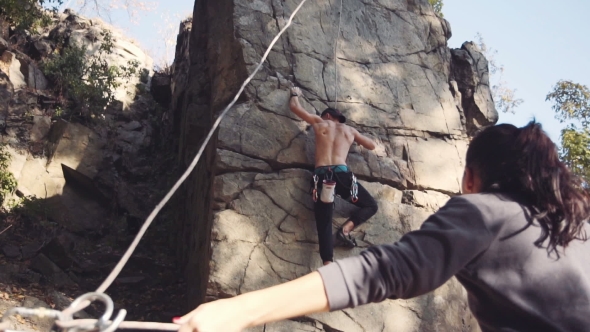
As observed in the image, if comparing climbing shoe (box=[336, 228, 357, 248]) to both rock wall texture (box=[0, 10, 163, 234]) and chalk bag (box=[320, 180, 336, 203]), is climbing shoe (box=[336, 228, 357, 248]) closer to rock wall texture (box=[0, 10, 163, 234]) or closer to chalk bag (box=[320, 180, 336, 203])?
chalk bag (box=[320, 180, 336, 203])

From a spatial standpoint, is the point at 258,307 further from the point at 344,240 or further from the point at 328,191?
the point at 344,240

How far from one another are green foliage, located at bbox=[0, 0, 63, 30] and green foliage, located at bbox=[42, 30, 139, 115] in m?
0.96

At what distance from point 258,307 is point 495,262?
2.23 feet

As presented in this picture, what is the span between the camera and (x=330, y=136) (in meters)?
5.95

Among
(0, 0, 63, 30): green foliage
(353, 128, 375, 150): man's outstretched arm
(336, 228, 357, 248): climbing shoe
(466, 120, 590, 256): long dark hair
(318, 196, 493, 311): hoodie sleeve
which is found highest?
(0, 0, 63, 30): green foliage

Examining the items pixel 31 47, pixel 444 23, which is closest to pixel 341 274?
pixel 444 23

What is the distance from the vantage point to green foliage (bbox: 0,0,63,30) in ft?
38.3

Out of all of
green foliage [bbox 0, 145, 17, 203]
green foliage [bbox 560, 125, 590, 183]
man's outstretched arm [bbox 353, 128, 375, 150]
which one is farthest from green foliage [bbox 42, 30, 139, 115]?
green foliage [bbox 560, 125, 590, 183]

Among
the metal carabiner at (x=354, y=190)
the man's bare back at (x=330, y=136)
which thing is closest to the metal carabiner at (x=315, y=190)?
the man's bare back at (x=330, y=136)

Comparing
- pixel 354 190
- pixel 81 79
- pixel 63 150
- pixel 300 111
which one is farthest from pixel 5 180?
pixel 354 190

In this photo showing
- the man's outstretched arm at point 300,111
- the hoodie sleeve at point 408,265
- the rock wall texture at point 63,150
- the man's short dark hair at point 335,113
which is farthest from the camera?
the rock wall texture at point 63,150

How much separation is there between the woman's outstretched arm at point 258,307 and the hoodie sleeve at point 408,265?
42mm

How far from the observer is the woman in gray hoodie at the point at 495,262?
1.38 meters

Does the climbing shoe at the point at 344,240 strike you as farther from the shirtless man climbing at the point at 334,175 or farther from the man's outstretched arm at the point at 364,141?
the man's outstretched arm at the point at 364,141
